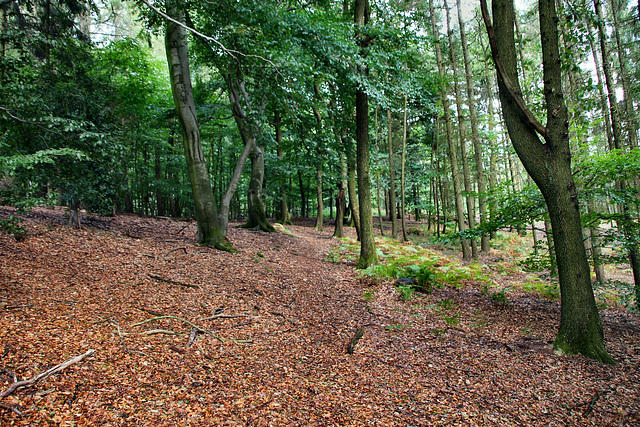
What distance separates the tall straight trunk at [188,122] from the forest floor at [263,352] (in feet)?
5.75

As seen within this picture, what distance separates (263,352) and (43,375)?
200cm

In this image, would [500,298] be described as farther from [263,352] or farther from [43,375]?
[43,375]

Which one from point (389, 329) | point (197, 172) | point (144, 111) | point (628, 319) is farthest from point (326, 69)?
point (144, 111)

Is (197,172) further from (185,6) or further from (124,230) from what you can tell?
(185,6)

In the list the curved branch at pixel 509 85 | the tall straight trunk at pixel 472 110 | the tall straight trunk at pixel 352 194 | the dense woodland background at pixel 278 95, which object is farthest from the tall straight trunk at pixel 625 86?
the tall straight trunk at pixel 352 194

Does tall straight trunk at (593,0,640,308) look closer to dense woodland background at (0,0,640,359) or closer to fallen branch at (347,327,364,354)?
dense woodland background at (0,0,640,359)

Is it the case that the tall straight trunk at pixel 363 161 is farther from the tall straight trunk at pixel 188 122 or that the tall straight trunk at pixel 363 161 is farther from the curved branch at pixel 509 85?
the curved branch at pixel 509 85

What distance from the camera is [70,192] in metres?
6.57

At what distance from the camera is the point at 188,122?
7.86 metres

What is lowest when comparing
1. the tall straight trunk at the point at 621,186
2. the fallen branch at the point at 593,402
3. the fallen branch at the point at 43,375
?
the fallen branch at the point at 593,402

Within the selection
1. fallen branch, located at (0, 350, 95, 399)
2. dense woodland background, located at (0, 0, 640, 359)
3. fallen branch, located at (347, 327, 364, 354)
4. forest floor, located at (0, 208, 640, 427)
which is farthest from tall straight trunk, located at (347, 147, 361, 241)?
fallen branch, located at (0, 350, 95, 399)

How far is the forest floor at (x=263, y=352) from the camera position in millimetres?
2564

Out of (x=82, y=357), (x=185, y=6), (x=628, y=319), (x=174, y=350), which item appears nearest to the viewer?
(x=82, y=357)

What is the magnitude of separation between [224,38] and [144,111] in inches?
346
